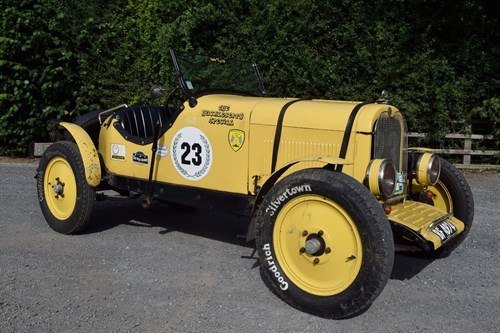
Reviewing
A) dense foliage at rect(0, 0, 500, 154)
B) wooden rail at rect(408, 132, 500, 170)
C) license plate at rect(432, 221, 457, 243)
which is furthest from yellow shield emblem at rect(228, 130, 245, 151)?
wooden rail at rect(408, 132, 500, 170)

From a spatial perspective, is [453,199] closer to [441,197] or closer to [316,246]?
[441,197]

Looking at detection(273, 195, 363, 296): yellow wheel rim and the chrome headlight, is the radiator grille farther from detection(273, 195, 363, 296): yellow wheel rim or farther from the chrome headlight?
detection(273, 195, 363, 296): yellow wheel rim

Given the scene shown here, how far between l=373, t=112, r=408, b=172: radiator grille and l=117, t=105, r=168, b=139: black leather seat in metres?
2.38

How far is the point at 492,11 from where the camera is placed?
32.9 ft

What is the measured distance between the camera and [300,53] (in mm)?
10133

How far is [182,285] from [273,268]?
0.79 m

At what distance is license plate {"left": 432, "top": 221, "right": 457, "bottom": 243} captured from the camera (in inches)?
152

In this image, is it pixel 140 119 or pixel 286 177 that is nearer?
pixel 286 177

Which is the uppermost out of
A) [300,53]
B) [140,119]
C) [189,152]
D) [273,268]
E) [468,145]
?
[300,53]

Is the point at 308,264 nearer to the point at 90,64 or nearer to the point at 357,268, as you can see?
the point at 357,268

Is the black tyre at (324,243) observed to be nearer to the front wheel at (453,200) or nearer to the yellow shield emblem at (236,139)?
the yellow shield emblem at (236,139)

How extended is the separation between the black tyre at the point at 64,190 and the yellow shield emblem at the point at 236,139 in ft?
5.65

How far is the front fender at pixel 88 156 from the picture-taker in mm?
5133

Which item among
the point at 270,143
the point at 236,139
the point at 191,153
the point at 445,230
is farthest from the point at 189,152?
the point at 445,230
